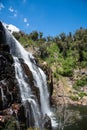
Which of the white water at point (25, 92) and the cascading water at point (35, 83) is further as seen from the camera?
the cascading water at point (35, 83)

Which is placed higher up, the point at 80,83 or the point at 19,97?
the point at 80,83

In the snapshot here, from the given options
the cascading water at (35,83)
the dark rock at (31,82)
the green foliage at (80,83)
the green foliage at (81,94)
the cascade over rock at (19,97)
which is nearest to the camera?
the cascade over rock at (19,97)

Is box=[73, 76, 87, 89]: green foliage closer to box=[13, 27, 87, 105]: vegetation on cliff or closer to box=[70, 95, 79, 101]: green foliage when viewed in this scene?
box=[13, 27, 87, 105]: vegetation on cliff

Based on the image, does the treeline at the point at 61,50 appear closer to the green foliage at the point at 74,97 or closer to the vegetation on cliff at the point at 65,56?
the vegetation on cliff at the point at 65,56

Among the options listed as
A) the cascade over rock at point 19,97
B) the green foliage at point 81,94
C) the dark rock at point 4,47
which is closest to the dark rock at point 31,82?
the cascade over rock at point 19,97

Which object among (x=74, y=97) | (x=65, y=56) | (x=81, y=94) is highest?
(x=65, y=56)

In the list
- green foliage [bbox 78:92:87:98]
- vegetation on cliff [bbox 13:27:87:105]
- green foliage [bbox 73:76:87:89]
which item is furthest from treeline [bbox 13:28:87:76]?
green foliage [bbox 78:92:87:98]

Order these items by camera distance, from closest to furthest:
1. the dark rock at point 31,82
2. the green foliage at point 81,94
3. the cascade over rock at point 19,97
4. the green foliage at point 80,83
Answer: the cascade over rock at point 19,97 → the dark rock at point 31,82 → the green foliage at point 81,94 → the green foliage at point 80,83

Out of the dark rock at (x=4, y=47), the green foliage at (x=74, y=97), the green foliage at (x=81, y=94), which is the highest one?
the dark rock at (x=4, y=47)

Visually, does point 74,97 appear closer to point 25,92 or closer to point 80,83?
point 80,83

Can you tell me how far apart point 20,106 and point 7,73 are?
5897 millimetres

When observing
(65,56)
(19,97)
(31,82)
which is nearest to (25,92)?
(31,82)

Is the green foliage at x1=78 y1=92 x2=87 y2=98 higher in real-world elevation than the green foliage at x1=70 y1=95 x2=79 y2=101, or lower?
higher

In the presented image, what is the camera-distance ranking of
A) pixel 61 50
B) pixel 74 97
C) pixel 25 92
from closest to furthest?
pixel 25 92 → pixel 74 97 → pixel 61 50
